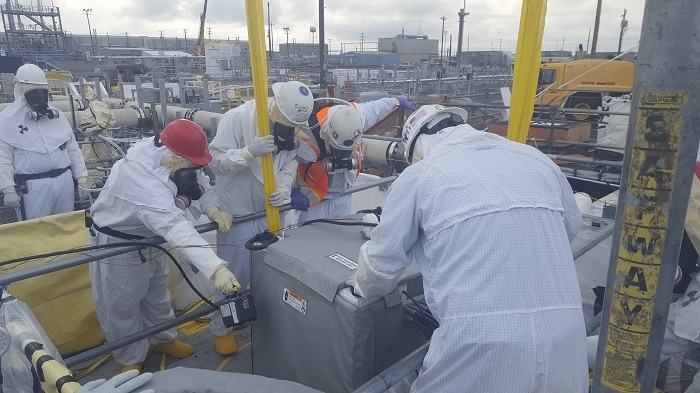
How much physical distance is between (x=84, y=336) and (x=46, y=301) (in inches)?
16.8

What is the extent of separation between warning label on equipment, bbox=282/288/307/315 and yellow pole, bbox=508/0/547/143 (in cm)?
198

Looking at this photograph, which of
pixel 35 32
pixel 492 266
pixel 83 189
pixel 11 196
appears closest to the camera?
pixel 492 266

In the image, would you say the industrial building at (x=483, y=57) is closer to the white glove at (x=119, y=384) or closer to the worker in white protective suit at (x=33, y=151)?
the worker in white protective suit at (x=33, y=151)

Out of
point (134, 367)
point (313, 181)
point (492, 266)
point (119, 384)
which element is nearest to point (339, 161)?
point (313, 181)

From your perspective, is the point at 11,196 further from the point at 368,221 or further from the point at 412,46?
the point at 412,46

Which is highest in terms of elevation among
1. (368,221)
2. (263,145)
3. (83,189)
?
(263,145)

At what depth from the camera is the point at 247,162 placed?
3666 mm

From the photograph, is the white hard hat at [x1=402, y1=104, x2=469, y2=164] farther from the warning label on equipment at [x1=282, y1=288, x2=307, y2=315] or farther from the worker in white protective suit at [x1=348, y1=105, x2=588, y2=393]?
the warning label on equipment at [x1=282, y1=288, x2=307, y2=315]

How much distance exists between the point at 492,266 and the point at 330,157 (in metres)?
2.61

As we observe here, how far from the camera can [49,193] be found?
5.31 meters

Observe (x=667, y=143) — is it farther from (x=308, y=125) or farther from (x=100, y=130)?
(x=100, y=130)

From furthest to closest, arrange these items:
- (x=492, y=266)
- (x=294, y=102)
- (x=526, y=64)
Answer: (x=294, y=102) → (x=526, y=64) → (x=492, y=266)

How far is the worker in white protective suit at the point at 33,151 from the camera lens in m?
5.02

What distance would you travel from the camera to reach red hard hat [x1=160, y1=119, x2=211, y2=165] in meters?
2.93
